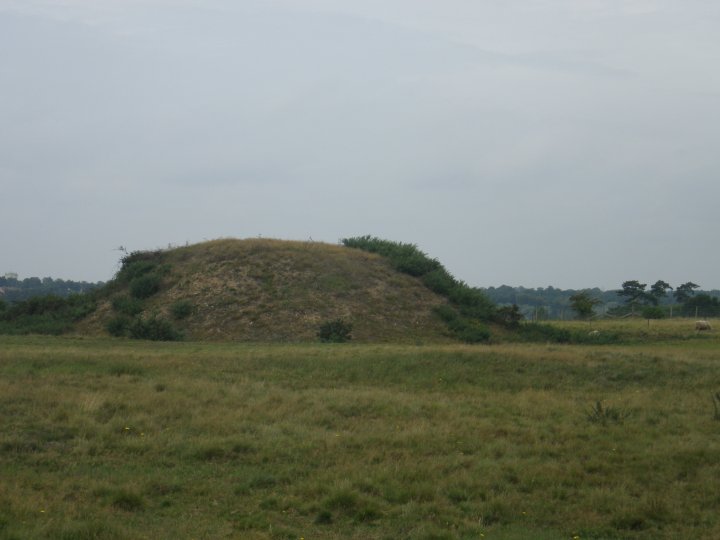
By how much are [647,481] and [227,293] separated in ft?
96.7

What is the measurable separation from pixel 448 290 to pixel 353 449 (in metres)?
31.3

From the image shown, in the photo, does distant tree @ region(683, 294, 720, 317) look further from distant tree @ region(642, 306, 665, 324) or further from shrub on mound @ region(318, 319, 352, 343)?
shrub on mound @ region(318, 319, 352, 343)

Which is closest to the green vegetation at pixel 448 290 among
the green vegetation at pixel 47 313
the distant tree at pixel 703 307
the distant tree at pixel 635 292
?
the green vegetation at pixel 47 313

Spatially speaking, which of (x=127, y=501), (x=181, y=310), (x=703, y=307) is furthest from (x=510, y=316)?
(x=127, y=501)

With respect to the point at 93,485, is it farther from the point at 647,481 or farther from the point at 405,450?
the point at 647,481

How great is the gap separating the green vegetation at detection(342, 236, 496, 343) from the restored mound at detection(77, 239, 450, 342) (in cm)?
65

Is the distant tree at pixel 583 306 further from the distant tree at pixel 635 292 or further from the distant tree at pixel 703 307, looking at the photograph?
the distant tree at pixel 635 292

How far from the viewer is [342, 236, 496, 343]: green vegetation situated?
3844 cm

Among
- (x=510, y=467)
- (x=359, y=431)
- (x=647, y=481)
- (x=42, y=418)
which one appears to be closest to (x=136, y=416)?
(x=42, y=418)

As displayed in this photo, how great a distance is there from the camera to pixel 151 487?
10234 millimetres

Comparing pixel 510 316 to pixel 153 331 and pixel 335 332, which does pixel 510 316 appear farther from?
pixel 153 331

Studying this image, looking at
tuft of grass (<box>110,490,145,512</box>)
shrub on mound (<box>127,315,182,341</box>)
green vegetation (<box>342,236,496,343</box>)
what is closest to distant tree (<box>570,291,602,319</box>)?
green vegetation (<box>342,236,496,343</box>)

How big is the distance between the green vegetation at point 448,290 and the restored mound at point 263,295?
0.65 m

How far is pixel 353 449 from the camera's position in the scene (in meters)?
12.4
